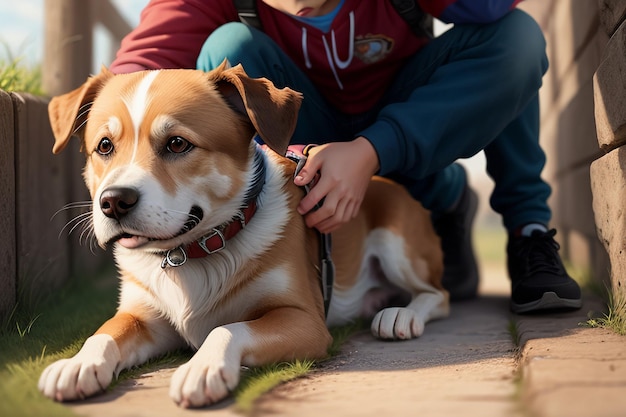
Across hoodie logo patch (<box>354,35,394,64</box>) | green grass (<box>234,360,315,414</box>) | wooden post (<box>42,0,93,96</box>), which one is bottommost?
green grass (<box>234,360,315,414</box>)

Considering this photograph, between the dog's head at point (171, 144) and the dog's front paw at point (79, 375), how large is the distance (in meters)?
0.32

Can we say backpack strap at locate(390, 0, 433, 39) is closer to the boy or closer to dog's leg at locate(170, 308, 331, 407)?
the boy

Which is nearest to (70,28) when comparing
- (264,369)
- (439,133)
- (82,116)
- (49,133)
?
(49,133)

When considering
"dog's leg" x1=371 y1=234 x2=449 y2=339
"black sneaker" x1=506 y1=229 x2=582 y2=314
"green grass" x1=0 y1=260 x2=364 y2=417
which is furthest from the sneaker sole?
"green grass" x1=0 y1=260 x2=364 y2=417

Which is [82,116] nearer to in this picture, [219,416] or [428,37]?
[219,416]

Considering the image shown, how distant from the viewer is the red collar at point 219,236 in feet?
7.14

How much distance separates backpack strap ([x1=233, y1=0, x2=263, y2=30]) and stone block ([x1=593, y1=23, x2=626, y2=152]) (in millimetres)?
1382

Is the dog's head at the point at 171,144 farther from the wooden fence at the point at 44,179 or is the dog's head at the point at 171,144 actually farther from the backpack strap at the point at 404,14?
the backpack strap at the point at 404,14

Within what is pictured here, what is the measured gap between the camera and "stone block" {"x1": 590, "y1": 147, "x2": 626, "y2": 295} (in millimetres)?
2293

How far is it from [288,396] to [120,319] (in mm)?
713

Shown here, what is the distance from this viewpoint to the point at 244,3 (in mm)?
2938

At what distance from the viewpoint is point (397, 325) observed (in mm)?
2553

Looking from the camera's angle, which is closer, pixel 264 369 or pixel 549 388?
pixel 549 388

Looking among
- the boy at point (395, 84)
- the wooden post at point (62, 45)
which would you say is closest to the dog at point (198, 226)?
the boy at point (395, 84)
